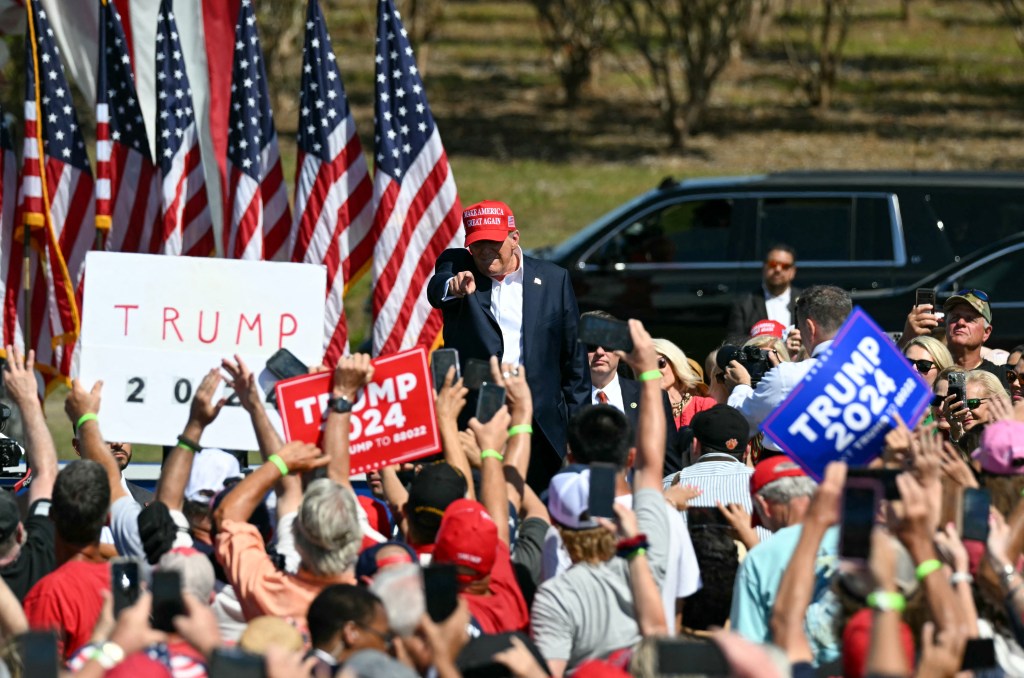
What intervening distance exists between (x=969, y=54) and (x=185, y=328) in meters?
33.2

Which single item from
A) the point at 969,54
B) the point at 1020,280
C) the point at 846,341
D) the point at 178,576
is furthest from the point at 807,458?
the point at 969,54

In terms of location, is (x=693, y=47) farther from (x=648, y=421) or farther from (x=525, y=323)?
(x=648, y=421)

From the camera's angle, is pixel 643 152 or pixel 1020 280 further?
pixel 643 152

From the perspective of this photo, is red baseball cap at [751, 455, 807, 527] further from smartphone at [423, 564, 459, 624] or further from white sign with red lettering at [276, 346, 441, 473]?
smartphone at [423, 564, 459, 624]

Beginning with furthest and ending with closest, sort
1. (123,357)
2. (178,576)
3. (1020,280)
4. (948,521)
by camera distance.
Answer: (1020,280) → (123,357) → (948,521) → (178,576)

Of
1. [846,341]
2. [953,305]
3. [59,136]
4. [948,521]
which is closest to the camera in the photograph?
[948,521]

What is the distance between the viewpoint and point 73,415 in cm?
604

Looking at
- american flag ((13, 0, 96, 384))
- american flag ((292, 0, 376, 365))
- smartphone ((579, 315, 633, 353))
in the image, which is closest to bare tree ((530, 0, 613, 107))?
american flag ((292, 0, 376, 365))

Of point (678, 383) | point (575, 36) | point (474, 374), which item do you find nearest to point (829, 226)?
point (678, 383)

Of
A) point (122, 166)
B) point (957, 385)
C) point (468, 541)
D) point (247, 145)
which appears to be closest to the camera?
point (468, 541)

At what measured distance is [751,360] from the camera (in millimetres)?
7875

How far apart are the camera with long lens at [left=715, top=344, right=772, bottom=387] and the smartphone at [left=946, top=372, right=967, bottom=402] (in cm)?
99

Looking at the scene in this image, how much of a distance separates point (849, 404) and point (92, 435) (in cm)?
264

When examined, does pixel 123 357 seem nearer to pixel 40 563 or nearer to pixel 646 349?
pixel 40 563
